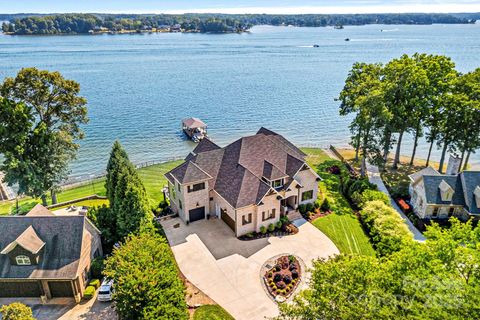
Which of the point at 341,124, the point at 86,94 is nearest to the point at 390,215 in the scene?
the point at 341,124

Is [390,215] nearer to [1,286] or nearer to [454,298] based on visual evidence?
[454,298]

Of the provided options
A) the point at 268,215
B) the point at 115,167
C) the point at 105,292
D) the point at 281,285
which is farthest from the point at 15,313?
the point at 268,215

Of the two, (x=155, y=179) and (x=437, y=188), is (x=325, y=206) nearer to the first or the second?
(x=437, y=188)

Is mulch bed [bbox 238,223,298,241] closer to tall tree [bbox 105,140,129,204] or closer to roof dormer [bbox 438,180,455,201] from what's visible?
tall tree [bbox 105,140,129,204]

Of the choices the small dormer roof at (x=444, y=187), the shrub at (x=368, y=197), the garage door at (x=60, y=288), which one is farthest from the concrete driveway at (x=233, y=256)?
the small dormer roof at (x=444, y=187)

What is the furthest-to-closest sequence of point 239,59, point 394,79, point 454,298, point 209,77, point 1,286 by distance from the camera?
point 239,59 → point 209,77 → point 394,79 → point 1,286 → point 454,298

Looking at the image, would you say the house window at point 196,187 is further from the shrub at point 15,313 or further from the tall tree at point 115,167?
the shrub at point 15,313

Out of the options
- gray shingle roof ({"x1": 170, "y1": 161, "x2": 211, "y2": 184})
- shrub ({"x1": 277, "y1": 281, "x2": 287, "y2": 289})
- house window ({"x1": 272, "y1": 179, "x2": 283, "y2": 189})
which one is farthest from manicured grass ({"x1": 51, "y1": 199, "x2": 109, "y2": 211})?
shrub ({"x1": 277, "y1": 281, "x2": 287, "y2": 289})
